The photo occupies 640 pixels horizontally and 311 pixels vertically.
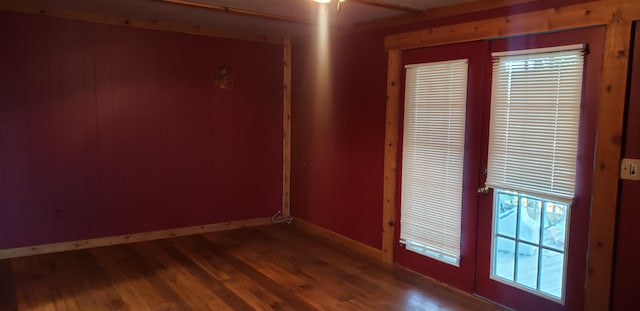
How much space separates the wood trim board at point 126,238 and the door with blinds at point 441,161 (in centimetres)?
208

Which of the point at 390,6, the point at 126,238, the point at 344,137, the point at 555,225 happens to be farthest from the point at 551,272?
the point at 126,238

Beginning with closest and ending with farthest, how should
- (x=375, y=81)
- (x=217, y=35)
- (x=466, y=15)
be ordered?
(x=466, y=15), (x=375, y=81), (x=217, y=35)

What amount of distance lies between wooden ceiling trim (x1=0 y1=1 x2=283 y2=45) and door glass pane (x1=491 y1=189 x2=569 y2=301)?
3.27 metres

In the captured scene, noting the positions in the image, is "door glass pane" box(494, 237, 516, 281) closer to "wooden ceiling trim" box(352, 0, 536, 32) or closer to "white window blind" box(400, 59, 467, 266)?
"white window blind" box(400, 59, 467, 266)

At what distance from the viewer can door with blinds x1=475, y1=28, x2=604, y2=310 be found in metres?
2.88

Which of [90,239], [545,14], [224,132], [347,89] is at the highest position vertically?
[545,14]

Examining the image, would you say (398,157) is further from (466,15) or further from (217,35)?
(217,35)

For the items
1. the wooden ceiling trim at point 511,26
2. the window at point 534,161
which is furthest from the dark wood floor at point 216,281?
the wooden ceiling trim at point 511,26

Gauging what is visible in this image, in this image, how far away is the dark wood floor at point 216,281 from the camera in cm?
338

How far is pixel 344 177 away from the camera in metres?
4.88

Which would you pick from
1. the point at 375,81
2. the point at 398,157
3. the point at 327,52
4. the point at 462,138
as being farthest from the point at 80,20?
the point at 462,138

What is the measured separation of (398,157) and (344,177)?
834 millimetres

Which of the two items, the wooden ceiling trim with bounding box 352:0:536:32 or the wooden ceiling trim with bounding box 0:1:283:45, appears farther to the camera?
the wooden ceiling trim with bounding box 0:1:283:45

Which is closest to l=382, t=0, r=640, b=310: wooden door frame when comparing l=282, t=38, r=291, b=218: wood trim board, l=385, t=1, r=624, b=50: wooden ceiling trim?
l=385, t=1, r=624, b=50: wooden ceiling trim
